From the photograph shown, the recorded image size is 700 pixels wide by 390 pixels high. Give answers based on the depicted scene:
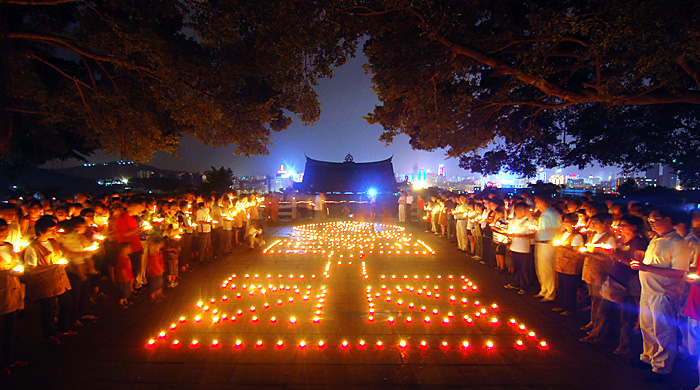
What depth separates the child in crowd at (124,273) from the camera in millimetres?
6320

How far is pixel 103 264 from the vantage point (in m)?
7.54

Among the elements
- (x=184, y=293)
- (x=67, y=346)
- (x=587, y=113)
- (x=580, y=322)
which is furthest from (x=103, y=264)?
(x=587, y=113)

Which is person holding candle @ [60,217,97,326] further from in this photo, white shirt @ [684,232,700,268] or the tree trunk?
white shirt @ [684,232,700,268]

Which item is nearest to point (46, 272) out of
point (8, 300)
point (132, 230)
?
point (8, 300)

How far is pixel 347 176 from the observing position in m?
31.2

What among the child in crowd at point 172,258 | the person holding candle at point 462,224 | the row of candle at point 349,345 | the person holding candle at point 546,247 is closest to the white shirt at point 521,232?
the person holding candle at point 546,247

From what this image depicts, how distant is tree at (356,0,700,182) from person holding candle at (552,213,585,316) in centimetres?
333

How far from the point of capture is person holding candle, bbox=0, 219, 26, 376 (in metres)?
4.22

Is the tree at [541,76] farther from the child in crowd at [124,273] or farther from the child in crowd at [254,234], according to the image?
the child in crowd at [124,273]

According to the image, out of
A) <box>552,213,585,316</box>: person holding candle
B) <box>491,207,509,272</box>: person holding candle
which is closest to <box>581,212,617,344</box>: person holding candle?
<box>552,213,585,316</box>: person holding candle

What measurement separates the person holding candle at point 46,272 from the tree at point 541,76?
22.6 ft

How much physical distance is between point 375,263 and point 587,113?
10737 mm

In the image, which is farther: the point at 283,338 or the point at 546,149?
the point at 546,149

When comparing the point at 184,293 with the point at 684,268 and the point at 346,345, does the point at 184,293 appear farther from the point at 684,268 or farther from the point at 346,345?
the point at 684,268
